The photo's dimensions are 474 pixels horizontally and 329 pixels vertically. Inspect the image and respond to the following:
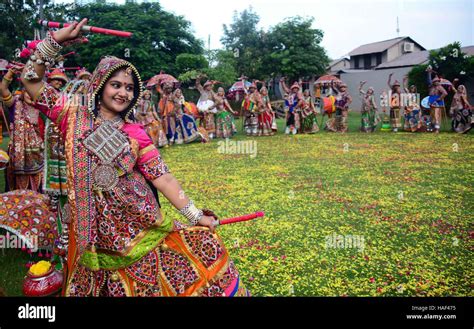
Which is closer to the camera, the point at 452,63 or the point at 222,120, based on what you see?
the point at 222,120

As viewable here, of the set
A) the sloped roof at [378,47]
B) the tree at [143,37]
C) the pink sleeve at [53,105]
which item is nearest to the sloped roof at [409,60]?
the sloped roof at [378,47]

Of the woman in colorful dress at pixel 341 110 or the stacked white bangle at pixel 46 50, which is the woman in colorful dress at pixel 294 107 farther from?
the stacked white bangle at pixel 46 50

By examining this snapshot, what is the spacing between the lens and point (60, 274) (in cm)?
352

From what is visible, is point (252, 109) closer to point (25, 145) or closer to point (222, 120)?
point (222, 120)

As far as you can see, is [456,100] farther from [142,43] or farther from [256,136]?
[142,43]

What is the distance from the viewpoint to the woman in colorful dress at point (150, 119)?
12039 mm

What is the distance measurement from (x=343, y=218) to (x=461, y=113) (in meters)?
11.0

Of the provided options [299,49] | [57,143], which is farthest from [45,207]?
[299,49]

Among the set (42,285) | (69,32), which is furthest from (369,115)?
(69,32)

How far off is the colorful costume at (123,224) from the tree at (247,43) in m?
24.3

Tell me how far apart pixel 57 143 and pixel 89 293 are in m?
1.75

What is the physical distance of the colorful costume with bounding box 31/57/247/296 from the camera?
2420 millimetres

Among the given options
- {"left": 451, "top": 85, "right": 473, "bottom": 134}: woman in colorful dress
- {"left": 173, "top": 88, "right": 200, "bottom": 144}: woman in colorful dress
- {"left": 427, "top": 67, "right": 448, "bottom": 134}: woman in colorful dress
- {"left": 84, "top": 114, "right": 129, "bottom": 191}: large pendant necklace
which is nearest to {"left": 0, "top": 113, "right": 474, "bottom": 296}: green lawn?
{"left": 84, "top": 114, "right": 129, "bottom": 191}: large pendant necklace

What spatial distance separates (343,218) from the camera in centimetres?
542
